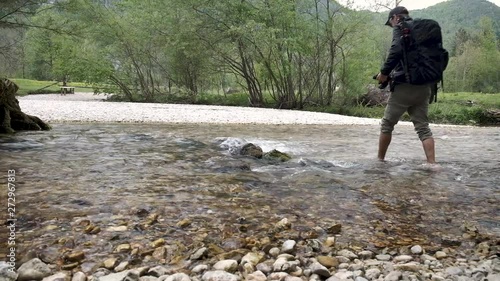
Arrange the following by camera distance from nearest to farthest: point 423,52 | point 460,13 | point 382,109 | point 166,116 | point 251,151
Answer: point 423,52
point 251,151
point 166,116
point 382,109
point 460,13

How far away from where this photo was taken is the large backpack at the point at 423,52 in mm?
4676

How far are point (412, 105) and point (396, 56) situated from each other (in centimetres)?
75

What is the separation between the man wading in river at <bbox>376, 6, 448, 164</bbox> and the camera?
468 cm

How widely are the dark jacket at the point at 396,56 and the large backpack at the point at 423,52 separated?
50 millimetres

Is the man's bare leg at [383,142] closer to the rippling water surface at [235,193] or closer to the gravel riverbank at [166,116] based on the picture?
the rippling water surface at [235,193]

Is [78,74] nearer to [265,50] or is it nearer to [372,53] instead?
[265,50]

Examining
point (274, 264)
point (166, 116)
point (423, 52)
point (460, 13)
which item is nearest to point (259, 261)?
point (274, 264)

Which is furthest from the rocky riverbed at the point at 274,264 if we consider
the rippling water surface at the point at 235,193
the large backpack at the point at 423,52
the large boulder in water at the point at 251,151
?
the large boulder in water at the point at 251,151

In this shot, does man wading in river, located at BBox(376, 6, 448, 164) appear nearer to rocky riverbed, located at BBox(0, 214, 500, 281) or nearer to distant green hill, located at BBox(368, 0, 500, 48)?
rocky riverbed, located at BBox(0, 214, 500, 281)

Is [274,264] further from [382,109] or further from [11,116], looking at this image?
[382,109]

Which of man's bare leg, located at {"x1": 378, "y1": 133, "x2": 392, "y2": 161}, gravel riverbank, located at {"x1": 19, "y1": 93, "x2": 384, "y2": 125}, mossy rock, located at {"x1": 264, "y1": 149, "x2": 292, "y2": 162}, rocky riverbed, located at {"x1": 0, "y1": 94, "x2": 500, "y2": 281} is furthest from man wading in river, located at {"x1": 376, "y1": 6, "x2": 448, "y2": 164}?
gravel riverbank, located at {"x1": 19, "y1": 93, "x2": 384, "y2": 125}

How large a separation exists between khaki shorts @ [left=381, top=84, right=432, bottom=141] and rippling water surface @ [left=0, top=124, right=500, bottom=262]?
22.5 inches

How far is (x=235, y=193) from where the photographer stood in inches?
140

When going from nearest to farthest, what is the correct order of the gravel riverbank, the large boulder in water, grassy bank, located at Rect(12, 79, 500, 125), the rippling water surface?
the rippling water surface → the large boulder in water → the gravel riverbank → grassy bank, located at Rect(12, 79, 500, 125)
